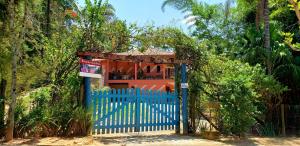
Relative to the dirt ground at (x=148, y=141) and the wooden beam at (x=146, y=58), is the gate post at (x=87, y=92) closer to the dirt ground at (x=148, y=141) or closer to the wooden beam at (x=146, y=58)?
the wooden beam at (x=146, y=58)

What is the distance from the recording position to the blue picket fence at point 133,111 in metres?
11.1

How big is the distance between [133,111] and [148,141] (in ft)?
4.87

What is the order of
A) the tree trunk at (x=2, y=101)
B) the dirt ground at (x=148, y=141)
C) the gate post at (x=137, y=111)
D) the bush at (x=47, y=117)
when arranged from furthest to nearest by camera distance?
the gate post at (x=137, y=111) < the bush at (x=47, y=117) < the tree trunk at (x=2, y=101) < the dirt ground at (x=148, y=141)

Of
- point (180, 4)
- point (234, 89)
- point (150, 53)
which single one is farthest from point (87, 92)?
point (180, 4)

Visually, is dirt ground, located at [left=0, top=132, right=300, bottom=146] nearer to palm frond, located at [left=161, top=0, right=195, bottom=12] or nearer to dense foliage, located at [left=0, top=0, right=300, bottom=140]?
dense foliage, located at [left=0, top=0, right=300, bottom=140]

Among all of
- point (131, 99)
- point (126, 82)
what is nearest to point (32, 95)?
point (131, 99)

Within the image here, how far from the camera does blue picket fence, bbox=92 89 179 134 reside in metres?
11.1

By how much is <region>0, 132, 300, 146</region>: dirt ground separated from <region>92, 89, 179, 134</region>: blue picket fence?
0.95ft

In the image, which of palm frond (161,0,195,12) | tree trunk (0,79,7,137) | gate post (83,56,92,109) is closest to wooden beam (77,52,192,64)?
gate post (83,56,92,109)

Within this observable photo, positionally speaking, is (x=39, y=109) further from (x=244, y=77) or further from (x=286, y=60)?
(x=286, y=60)

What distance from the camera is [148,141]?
10516mm

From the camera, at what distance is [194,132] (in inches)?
480

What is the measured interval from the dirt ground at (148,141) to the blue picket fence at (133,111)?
291mm

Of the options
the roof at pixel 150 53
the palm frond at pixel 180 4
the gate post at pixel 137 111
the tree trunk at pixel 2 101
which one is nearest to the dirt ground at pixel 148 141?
the gate post at pixel 137 111
